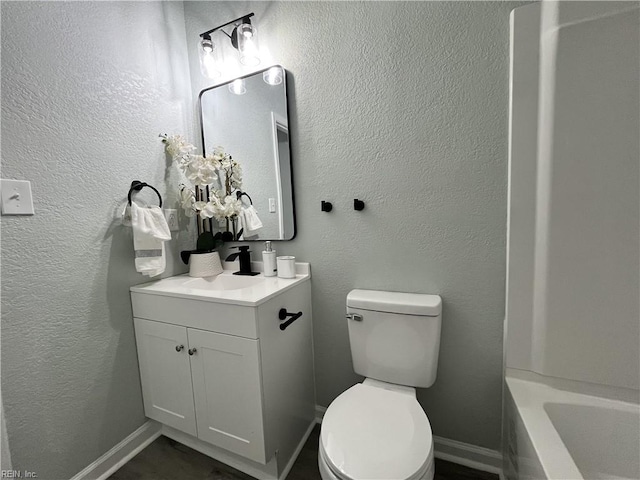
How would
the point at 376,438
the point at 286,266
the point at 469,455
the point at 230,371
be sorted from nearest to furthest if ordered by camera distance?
the point at 376,438 < the point at 230,371 < the point at 469,455 < the point at 286,266

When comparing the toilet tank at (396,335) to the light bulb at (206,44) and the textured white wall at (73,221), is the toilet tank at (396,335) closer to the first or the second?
the textured white wall at (73,221)

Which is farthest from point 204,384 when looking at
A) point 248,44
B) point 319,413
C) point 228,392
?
point 248,44

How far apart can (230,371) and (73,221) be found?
890 millimetres

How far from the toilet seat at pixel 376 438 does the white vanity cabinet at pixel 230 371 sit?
0.32m

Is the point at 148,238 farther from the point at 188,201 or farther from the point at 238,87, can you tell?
the point at 238,87

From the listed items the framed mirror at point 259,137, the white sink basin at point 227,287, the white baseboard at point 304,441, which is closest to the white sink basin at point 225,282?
the white sink basin at point 227,287

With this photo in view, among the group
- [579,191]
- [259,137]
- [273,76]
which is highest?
[273,76]

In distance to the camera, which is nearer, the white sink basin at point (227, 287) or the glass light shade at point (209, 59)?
the white sink basin at point (227, 287)

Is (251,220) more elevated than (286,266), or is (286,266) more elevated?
(251,220)

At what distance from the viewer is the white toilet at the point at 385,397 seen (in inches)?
29.8

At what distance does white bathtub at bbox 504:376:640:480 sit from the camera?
0.83 metres

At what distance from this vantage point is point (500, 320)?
3.62 ft

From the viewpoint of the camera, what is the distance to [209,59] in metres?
1.45

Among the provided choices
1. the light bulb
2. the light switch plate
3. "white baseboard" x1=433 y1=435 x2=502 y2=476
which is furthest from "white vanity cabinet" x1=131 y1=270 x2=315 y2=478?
the light bulb
